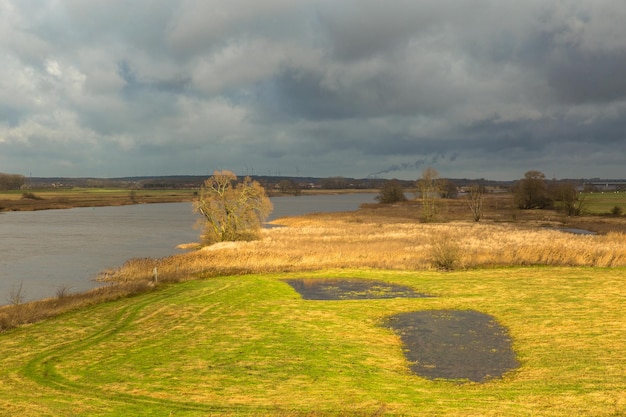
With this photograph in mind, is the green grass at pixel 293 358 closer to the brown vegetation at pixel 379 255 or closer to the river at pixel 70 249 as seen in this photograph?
the brown vegetation at pixel 379 255

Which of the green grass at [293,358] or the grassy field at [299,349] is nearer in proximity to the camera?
the green grass at [293,358]

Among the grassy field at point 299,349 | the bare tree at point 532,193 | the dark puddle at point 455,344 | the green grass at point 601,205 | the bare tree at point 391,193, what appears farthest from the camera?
the bare tree at point 391,193

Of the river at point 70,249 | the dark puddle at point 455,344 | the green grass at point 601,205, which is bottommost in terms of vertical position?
the river at point 70,249

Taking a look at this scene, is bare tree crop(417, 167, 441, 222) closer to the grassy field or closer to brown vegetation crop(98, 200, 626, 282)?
brown vegetation crop(98, 200, 626, 282)

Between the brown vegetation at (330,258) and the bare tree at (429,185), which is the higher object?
the bare tree at (429,185)

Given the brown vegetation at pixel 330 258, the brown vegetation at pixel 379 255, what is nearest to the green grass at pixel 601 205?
the brown vegetation at pixel 330 258

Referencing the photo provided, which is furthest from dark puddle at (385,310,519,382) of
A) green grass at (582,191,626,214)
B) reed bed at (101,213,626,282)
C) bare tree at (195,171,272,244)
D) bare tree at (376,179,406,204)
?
bare tree at (376,179,406,204)

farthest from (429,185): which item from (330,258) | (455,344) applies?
(455,344)
